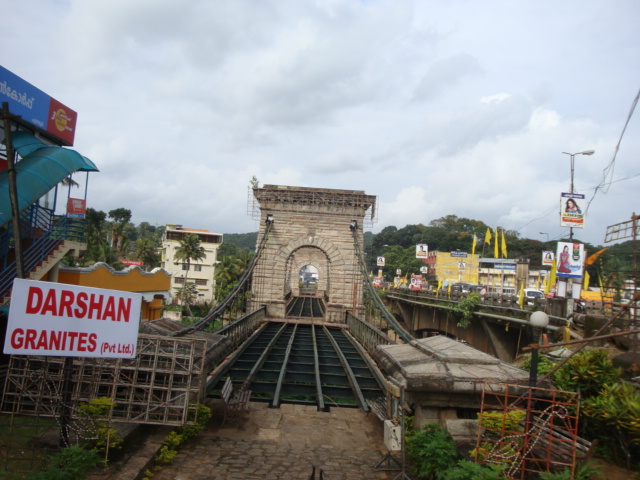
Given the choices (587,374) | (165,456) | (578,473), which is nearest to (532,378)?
(578,473)

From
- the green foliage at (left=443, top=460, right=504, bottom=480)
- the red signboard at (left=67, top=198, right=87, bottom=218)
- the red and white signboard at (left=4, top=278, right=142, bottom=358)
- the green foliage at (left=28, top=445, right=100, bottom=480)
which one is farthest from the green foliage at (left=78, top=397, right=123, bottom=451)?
the red signboard at (left=67, top=198, right=87, bottom=218)

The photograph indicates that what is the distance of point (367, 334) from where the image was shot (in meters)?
12.9

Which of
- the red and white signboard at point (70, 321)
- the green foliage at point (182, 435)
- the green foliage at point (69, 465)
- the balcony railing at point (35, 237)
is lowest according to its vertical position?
the green foliage at point (182, 435)

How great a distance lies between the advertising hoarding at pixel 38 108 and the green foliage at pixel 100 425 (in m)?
7.86

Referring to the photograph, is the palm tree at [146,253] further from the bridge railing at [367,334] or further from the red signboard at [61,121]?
the red signboard at [61,121]

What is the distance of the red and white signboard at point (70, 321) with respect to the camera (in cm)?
365

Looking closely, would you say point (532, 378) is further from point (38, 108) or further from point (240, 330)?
point (38, 108)

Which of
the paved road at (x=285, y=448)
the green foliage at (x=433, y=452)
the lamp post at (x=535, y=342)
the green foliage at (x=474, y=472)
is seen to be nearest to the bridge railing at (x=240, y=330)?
the paved road at (x=285, y=448)

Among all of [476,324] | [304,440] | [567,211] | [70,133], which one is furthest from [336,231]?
[304,440]

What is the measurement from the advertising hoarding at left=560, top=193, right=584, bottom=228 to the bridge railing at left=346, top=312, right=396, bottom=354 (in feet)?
24.7

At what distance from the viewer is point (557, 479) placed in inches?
133

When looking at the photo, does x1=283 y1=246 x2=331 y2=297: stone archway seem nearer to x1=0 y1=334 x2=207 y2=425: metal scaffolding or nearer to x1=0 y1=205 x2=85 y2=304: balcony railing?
x1=0 y1=205 x2=85 y2=304: balcony railing

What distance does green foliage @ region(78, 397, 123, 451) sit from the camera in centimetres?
448

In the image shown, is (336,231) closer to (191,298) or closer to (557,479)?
(557,479)
